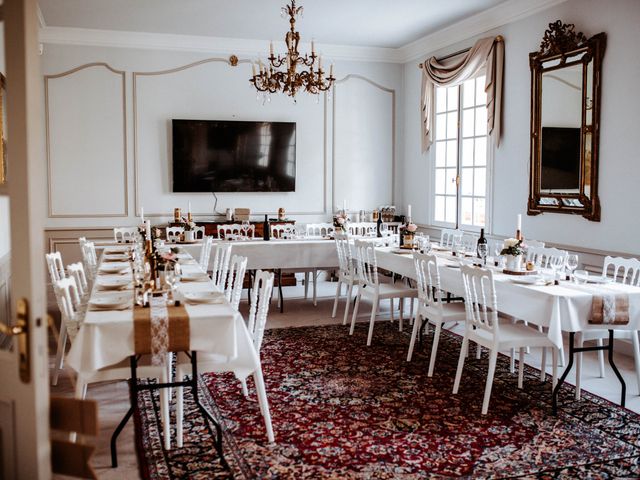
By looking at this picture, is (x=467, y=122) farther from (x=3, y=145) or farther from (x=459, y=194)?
(x=3, y=145)

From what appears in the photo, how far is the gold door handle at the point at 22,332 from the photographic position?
74.0 inches

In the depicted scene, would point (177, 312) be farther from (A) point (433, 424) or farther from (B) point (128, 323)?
(A) point (433, 424)

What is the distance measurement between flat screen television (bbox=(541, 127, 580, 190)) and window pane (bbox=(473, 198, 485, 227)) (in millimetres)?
1322

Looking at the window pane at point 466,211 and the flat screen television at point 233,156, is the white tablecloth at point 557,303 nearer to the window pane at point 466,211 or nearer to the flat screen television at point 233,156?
the window pane at point 466,211

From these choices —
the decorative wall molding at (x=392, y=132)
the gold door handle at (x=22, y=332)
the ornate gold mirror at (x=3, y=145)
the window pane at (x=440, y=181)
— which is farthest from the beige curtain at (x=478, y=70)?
the gold door handle at (x=22, y=332)

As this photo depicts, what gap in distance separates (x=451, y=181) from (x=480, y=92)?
126cm

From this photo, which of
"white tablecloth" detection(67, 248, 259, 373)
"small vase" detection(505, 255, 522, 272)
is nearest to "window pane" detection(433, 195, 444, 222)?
"small vase" detection(505, 255, 522, 272)

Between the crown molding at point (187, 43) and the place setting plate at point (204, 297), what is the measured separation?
584 centimetres

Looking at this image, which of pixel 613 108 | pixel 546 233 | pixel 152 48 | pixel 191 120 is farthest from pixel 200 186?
pixel 613 108

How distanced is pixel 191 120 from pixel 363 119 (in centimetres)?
261

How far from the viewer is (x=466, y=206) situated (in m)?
8.43

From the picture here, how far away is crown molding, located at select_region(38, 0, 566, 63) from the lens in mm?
7926

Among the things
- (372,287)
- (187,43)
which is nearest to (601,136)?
(372,287)

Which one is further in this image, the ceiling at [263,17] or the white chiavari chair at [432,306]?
the ceiling at [263,17]
